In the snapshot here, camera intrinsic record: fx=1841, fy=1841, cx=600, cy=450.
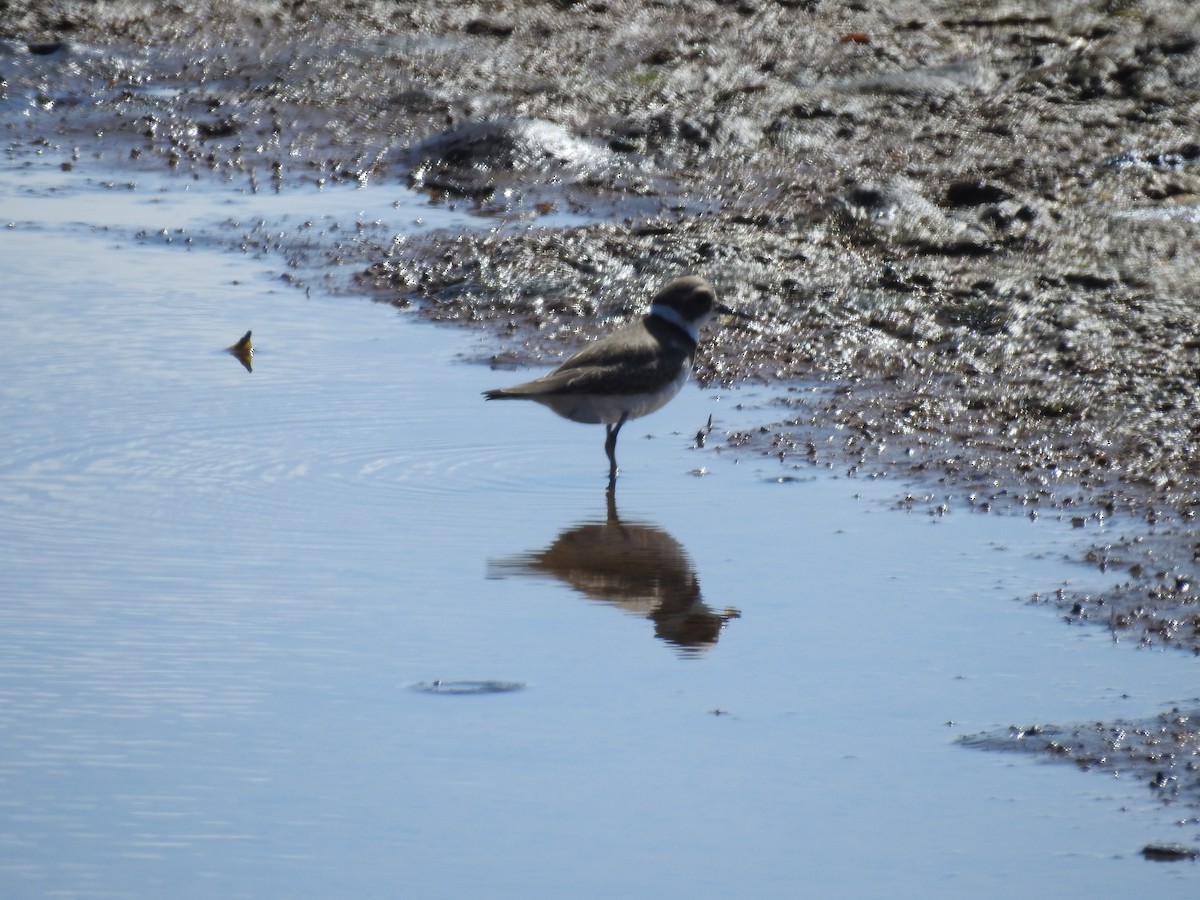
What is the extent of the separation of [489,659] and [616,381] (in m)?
2.11

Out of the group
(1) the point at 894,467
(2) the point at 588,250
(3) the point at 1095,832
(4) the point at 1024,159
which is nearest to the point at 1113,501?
(1) the point at 894,467

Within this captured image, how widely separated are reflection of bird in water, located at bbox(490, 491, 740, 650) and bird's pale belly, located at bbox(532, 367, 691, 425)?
25.6 inches

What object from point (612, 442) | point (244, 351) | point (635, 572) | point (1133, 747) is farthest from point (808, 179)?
point (1133, 747)

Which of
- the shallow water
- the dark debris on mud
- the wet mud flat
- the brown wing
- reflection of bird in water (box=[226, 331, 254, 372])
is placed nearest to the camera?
the shallow water

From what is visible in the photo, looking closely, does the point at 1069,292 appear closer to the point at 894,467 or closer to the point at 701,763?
the point at 894,467

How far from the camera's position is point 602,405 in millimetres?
6980

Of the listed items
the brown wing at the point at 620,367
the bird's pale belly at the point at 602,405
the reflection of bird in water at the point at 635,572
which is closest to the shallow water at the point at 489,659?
the reflection of bird in water at the point at 635,572

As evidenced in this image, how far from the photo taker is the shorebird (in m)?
6.96

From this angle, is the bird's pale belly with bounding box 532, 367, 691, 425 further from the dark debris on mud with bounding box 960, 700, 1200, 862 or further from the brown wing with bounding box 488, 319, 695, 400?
the dark debris on mud with bounding box 960, 700, 1200, 862

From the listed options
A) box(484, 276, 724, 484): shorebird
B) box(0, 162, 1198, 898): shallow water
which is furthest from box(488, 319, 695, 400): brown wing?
box(0, 162, 1198, 898): shallow water

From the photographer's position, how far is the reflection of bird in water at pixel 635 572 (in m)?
5.42

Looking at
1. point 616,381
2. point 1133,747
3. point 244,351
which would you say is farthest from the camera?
point 244,351

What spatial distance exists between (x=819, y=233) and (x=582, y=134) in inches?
95.9

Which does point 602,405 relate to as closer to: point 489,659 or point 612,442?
point 612,442
